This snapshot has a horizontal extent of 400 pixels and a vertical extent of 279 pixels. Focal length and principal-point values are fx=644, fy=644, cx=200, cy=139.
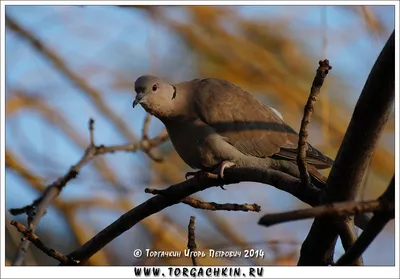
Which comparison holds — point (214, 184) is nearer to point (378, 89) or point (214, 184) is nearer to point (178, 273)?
point (178, 273)

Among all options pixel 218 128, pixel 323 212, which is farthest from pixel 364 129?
pixel 218 128

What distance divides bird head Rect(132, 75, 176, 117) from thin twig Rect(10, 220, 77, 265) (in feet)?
4.46

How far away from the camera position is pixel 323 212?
1940mm

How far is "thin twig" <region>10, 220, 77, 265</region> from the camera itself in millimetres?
2982

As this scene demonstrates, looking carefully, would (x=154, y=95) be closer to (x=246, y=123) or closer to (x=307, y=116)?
(x=246, y=123)

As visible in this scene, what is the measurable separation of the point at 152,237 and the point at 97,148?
1.03 meters

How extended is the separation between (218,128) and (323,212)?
93.2 inches

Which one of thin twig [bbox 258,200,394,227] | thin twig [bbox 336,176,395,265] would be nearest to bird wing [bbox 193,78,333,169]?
thin twig [bbox 336,176,395,265]

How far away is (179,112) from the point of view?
4336 millimetres

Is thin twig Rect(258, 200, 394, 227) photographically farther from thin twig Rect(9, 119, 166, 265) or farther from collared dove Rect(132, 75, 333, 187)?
collared dove Rect(132, 75, 333, 187)

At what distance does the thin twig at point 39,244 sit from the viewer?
298cm

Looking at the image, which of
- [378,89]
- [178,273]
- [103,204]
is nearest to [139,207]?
[178,273]

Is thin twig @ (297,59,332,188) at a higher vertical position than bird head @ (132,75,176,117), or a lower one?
lower

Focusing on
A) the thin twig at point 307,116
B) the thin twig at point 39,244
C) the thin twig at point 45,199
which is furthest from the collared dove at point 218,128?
the thin twig at point 307,116
